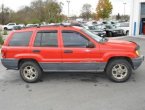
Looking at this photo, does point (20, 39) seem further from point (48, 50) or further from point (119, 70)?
point (119, 70)

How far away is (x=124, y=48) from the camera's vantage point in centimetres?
712

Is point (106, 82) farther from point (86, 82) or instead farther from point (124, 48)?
point (124, 48)

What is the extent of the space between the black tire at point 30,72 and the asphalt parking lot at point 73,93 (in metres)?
0.18

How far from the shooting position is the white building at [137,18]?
2206 cm

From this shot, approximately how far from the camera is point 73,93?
640 centimetres

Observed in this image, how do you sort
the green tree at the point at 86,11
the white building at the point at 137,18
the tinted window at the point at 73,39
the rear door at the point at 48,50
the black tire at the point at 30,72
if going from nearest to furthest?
the tinted window at the point at 73,39 < the rear door at the point at 48,50 < the black tire at the point at 30,72 < the white building at the point at 137,18 < the green tree at the point at 86,11

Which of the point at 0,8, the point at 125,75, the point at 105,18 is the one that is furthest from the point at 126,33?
the point at 0,8

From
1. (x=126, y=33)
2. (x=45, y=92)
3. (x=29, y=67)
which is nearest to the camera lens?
(x=45, y=92)

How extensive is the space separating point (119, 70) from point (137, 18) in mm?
16173

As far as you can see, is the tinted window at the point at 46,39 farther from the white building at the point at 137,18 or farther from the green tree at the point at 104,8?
the green tree at the point at 104,8

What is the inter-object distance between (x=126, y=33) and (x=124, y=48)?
20.7 m

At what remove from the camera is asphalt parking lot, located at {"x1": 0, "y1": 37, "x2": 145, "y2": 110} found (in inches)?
218

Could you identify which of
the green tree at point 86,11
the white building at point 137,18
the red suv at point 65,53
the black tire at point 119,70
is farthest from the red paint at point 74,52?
the green tree at point 86,11

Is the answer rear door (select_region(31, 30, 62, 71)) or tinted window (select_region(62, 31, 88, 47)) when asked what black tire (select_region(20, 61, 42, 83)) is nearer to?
rear door (select_region(31, 30, 62, 71))
